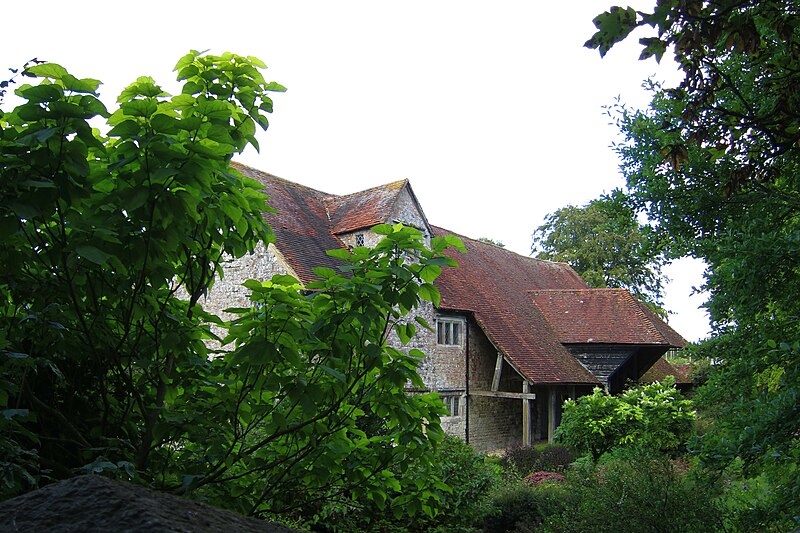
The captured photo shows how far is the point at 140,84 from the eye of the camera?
372cm

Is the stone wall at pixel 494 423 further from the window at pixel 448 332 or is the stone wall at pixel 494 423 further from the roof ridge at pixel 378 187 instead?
the roof ridge at pixel 378 187

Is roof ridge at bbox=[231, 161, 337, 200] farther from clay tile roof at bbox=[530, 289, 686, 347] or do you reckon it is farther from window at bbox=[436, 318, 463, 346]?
clay tile roof at bbox=[530, 289, 686, 347]

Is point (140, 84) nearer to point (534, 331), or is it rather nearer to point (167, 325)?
point (167, 325)

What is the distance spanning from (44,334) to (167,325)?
0.59 metres

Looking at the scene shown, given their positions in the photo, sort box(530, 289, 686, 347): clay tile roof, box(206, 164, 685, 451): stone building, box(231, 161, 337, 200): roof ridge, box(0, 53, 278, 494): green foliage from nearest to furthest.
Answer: box(0, 53, 278, 494): green foliage
box(206, 164, 685, 451): stone building
box(231, 161, 337, 200): roof ridge
box(530, 289, 686, 347): clay tile roof

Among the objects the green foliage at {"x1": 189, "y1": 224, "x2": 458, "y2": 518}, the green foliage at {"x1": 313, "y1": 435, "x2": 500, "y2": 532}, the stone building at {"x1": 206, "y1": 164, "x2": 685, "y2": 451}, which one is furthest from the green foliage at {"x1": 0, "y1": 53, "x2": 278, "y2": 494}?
the stone building at {"x1": 206, "y1": 164, "x2": 685, "y2": 451}

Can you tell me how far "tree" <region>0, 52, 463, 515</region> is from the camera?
10.4 feet

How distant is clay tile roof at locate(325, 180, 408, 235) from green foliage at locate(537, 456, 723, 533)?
522 inches

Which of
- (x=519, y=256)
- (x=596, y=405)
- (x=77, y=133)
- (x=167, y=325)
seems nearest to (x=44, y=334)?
(x=167, y=325)

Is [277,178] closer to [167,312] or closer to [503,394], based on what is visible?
[503,394]

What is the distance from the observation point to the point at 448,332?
80.6 feet

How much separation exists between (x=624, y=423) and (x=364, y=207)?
10427mm

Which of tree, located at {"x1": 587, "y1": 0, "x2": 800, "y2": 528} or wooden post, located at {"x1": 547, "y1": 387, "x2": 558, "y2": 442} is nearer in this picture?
tree, located at {"x1": 587, "y1": 0, "x2": 800, "y2": 528}

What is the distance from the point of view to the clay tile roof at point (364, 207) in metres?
22.1
